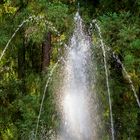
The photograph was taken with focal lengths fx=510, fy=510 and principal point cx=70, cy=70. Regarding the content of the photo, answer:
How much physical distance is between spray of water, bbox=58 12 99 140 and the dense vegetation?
368 mm

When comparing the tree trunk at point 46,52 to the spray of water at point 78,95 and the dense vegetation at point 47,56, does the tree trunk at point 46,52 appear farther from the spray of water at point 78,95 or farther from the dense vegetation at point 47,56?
the spray of water at point 78,95

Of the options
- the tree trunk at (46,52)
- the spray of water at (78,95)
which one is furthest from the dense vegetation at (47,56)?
the spray of water at (78,95)

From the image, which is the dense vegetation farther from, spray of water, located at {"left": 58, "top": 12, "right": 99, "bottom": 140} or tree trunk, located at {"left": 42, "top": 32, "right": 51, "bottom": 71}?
spray of water, located at {"left": 58, "top": 12, "right": 99, "bottom": 140}

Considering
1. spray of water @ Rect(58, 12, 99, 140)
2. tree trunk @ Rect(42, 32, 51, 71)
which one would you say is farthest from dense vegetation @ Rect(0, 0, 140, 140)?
spray of water @ Rect(58, 12, 99, 140)

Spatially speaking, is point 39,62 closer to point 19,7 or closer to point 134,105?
point 19,7

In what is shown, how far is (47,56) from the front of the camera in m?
10.8

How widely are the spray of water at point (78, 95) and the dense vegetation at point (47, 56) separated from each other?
1.21 ft

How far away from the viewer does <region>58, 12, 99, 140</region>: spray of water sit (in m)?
8.64

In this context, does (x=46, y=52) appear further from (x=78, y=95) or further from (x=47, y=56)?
(x=78, y=95)

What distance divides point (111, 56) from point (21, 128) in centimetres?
231

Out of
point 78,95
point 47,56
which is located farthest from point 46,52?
point 78,95

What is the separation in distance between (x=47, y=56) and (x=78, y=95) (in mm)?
2222

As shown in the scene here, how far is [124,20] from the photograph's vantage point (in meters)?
9.37

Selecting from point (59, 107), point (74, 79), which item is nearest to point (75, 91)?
point (74, 79)
